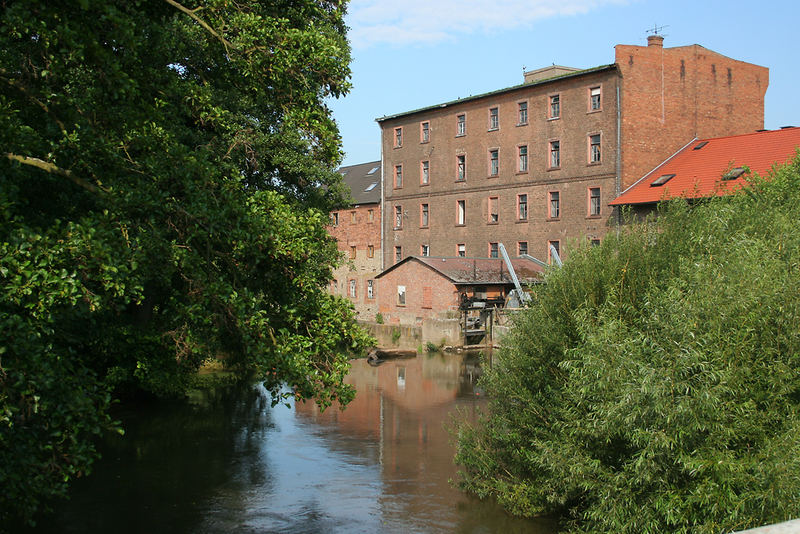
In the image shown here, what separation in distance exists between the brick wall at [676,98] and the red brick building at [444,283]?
890cm

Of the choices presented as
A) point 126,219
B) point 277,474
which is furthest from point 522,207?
point 126,219

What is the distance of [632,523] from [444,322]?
104 ft

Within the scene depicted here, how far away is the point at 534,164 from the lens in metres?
44.8

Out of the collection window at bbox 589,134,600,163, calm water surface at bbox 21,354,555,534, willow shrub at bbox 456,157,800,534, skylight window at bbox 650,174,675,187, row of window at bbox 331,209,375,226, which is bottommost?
calm water surface at bbox 21,354,555,534

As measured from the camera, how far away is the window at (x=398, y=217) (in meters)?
53.4

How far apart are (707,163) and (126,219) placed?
35.7 meters

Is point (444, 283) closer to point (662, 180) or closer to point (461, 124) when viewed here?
point (461, 124)

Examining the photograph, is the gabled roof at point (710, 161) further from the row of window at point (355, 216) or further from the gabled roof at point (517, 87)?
the row of window at point (355, 216)

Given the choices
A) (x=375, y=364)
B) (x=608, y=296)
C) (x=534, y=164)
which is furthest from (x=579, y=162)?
(x=608, y=296)

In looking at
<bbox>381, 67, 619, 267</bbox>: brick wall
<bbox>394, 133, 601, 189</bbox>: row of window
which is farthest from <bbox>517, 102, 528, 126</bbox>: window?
<bbox>394, 133, 601, 189</bbox>: row of window

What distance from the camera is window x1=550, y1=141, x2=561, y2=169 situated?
143 feet

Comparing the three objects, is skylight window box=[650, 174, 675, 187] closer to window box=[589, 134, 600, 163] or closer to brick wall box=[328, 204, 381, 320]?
window box=[589, 134, 600, 163]

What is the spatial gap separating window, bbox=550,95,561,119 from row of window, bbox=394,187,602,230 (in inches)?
174

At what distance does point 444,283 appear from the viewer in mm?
43969
